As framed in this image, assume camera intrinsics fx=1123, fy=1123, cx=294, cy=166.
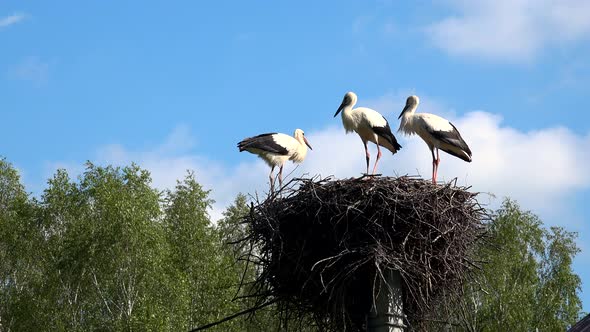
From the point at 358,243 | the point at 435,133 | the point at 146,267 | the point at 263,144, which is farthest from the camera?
the point at 146,267

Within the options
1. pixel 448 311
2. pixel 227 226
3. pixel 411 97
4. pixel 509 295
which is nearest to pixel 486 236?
pixel 448 311

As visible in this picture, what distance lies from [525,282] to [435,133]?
19321 mm

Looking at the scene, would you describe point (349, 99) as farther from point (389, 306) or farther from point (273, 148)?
point (389, 306)

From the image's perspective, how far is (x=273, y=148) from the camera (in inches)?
630

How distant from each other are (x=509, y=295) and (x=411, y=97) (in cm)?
1697

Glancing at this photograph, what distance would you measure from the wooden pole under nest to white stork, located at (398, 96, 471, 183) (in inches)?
114

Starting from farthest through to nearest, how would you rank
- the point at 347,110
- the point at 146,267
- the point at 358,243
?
the point at 146,267
the point at 347,110
the point at 358,243

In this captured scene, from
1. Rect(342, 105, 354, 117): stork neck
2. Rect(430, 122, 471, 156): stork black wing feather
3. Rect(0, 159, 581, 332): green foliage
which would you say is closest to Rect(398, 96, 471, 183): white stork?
Rect(430, 122, 471, 156): stork black wing feather

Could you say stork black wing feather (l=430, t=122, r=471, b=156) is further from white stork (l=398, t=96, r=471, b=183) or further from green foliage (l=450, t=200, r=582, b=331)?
green foliage (l=450, t=200, r=582, b=331)

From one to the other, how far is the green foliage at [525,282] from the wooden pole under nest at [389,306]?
1801cm

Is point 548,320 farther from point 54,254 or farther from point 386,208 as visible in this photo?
point 386,208

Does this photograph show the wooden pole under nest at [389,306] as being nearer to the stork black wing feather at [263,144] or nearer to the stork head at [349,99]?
the stork head at [349,99]

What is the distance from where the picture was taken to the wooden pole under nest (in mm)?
10445

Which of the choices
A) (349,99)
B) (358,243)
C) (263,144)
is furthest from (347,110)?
(358,243)
